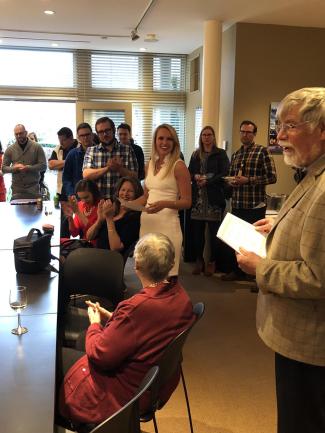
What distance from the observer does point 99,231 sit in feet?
10.5

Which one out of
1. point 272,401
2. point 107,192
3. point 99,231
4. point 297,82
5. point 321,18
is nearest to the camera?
point 272,401

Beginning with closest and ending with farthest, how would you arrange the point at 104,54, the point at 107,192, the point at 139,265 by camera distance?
1. the point at 139,265
2. the point at 107,192
3. the point at 104,54

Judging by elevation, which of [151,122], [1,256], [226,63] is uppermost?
[226,63]

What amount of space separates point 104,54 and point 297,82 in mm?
3553

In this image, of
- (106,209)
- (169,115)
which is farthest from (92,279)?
(169,115)

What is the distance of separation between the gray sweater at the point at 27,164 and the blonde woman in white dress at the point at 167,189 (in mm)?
2598

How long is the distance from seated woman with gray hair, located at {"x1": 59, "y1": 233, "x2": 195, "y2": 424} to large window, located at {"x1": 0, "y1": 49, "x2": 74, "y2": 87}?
21.2 ft

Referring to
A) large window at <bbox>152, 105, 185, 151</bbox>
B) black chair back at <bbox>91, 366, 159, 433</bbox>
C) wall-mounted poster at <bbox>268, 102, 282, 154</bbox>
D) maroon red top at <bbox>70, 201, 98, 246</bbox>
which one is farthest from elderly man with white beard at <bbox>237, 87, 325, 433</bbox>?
large window at <bbox>152, 105, 185, 151</bbox>

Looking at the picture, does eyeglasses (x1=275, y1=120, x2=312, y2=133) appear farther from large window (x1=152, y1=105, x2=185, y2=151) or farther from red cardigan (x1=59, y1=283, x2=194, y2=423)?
large window (x1=152, y1=105, x2=185, y2=151)

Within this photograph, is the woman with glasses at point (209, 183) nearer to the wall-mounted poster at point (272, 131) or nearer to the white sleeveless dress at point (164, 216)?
the white sleeveless dress at point (164, 216)

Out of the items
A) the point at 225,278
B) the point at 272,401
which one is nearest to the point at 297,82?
the point at 225,278

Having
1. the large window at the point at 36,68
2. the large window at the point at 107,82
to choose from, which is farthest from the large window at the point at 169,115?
the large window at the point at 36,68

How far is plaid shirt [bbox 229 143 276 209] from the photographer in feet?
13.5

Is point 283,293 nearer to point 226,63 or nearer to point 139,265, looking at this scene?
point 139,265
